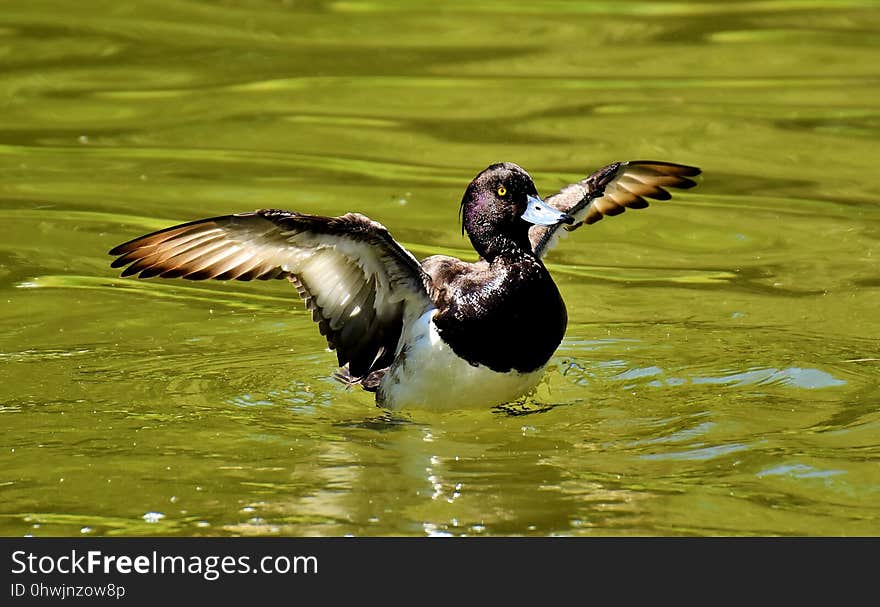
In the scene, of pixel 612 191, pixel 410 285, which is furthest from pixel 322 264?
pixel 612 191

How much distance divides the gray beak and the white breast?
68 cm

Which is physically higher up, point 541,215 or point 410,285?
point 541,215

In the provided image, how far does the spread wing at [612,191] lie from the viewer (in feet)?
28.5

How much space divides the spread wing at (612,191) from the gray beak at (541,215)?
864 mm

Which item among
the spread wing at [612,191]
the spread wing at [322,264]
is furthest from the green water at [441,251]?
the spread wing at [612,191]

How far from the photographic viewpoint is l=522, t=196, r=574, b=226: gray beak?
25.1ft

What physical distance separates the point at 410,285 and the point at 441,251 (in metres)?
2.69

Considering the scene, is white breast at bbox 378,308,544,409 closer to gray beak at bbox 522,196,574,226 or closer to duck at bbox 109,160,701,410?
duck at bbox 109,160,701,410

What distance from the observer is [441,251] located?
33.3 ft

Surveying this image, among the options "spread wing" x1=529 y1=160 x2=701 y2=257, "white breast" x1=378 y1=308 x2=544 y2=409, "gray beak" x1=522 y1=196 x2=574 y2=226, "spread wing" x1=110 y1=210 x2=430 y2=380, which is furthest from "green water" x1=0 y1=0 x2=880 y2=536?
"gray beak" x1=522 y1=196 x2=574 y2=226

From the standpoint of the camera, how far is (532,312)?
24.2ft

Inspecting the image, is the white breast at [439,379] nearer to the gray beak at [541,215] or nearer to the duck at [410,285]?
the duck at [410,285]

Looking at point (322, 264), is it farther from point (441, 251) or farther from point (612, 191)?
point (441, 251)
